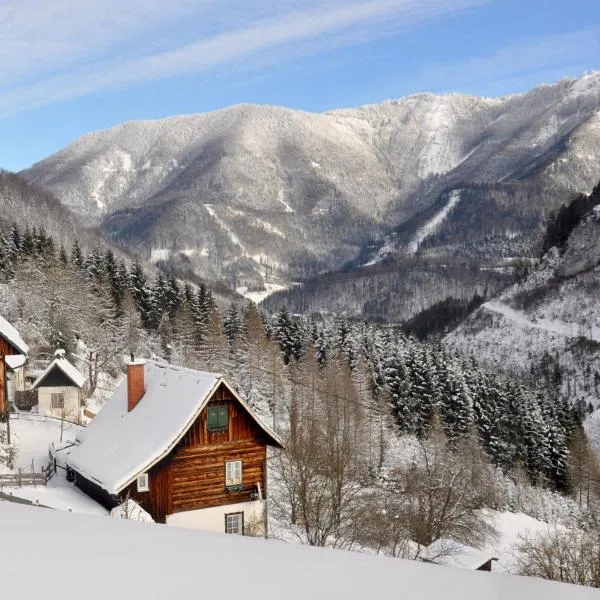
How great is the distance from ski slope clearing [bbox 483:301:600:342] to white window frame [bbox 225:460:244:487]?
105481 millimetres

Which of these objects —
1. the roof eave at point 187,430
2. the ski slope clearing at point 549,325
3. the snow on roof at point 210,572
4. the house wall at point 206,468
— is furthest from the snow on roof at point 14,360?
the ski slope clearing at point 549,325

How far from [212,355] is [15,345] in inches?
1225

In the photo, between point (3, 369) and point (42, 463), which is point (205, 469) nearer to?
A: point (42, 463)

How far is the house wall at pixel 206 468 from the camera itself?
24.8m

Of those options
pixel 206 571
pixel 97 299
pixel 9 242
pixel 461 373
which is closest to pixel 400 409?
pixel 461 373

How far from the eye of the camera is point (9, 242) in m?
77.2

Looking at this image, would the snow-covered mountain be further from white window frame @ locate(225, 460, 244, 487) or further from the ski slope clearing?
white window frame @ locate(225, 460, 244, 487)

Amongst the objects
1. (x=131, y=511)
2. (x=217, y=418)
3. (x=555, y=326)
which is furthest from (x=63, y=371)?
(x=555, y=326)

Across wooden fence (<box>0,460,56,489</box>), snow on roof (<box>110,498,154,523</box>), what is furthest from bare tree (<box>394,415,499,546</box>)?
wooden fence (<box>0,460,56,489</box>)

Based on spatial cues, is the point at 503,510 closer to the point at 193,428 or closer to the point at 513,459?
the point at 513,459

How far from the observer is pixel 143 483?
2461 centimetres

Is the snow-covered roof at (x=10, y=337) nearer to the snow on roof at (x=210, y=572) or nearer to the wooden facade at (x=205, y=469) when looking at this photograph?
Result: the wooden facade at (x=205, y=469)

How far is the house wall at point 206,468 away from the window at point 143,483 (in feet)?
0.40

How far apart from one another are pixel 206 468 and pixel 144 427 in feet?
9.67
